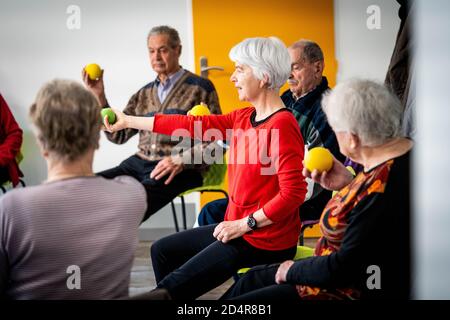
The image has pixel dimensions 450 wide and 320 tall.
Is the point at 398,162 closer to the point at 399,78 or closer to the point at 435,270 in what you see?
the point at 435,270

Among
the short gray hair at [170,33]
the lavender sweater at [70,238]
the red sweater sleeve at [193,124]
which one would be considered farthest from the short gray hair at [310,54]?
the lavender sweater at [70,238]

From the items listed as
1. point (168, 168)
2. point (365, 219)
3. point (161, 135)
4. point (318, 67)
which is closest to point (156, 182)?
point (168, 168)

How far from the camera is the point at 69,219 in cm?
128

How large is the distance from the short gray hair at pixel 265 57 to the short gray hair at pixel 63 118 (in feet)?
2.31

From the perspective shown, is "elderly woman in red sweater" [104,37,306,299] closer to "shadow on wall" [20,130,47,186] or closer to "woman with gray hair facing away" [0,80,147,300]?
"woman with gray hair facing away" [0,80,147,300]

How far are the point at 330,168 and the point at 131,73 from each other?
2.60 metres

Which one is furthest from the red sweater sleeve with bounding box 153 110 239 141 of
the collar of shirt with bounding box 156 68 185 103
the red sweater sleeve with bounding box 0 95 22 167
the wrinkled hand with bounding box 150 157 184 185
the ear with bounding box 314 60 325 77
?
the red sweater sleeve with bounding box 0 95 22 167

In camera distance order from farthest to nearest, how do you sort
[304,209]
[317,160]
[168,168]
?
[168,168] < [304,209] < [317,160]

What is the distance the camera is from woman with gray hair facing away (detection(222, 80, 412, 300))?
1439mm

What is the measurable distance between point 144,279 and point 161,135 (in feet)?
2.35

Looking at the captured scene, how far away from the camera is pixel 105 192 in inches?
52.5

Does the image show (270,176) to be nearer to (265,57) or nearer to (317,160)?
(317,160)

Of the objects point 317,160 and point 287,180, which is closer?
point 317,160

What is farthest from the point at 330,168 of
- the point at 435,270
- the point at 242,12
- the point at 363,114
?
the point at 242,12
